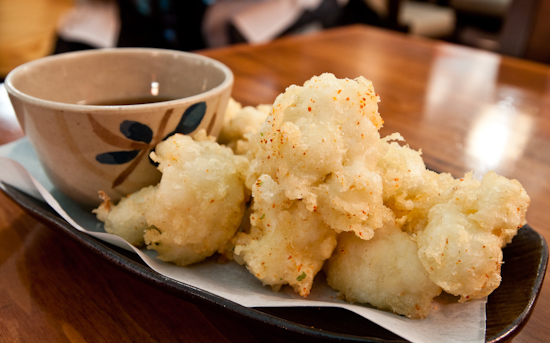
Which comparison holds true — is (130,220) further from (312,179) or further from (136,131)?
(312,179)

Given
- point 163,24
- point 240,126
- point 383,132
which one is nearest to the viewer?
point 240,126

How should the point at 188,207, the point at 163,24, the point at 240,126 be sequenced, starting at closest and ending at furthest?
the point at 188,207
the point at 240,126
the point at 163,24

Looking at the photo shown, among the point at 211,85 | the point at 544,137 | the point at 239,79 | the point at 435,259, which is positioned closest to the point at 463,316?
the point at 435,259

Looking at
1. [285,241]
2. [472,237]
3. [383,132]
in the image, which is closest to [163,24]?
[383,132]

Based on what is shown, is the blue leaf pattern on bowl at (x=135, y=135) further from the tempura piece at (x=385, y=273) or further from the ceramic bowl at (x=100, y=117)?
the tempura piece at (x=385, y=273)

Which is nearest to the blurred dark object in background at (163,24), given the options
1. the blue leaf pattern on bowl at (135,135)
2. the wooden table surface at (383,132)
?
the wooden table surface at (383,132)

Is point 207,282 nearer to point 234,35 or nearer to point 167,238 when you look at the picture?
point 167,238
